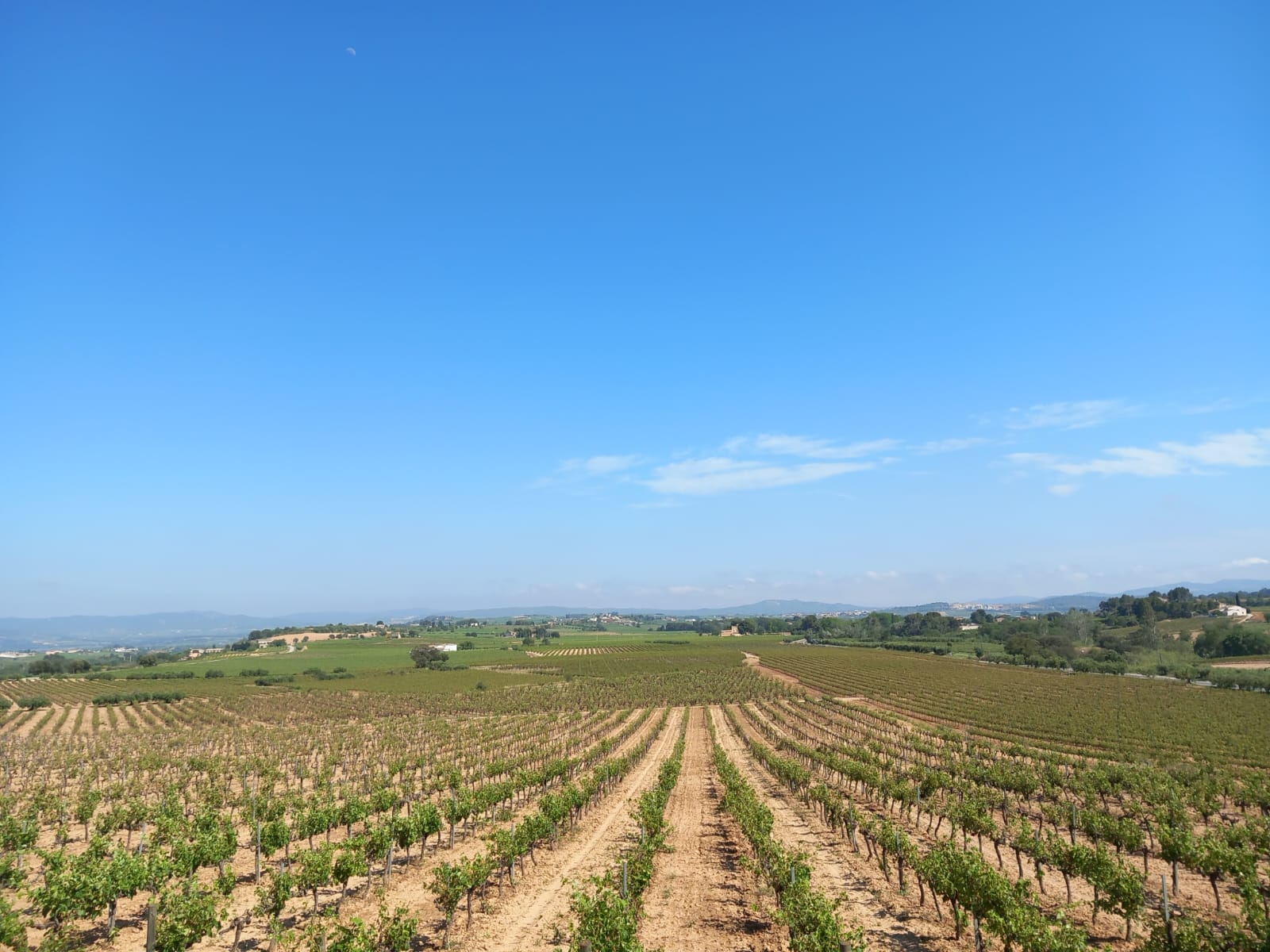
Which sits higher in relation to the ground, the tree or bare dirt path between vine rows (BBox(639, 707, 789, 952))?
bare dirt path between vine rows (BBox(639, 707, 789, 952))

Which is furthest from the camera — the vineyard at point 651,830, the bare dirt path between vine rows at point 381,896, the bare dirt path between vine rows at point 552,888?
the bare dirt path between vine rows at point 381,896

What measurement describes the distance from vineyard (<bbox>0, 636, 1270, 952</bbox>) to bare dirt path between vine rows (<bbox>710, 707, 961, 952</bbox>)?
122 millimetres

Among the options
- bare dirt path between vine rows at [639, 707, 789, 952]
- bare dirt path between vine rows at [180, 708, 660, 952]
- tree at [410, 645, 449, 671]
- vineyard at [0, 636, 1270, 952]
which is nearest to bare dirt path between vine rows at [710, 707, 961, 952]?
vineyard at [0, 636, 1270, 952]

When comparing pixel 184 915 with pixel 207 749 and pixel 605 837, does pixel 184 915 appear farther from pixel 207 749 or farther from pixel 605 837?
pixel 207 749

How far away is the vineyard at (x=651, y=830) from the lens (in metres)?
16.5

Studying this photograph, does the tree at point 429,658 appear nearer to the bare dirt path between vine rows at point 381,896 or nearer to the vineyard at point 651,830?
the vineyard at point 651,830

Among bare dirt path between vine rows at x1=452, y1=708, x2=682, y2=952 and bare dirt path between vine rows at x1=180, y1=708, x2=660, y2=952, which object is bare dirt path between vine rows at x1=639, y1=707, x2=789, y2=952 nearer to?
bare dirt path between vine rows at x1=452, y1=708, x2=682, y2=952

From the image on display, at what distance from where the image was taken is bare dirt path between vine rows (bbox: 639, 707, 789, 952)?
17172 mm

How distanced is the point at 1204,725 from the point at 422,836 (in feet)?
223

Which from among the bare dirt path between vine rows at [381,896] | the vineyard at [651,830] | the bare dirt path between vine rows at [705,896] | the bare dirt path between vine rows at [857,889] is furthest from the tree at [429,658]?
the bare dirt path between vine rows at [857,889]

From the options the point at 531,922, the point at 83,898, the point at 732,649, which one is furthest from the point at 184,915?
the point at 732,649

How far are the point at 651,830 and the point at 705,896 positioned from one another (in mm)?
3559

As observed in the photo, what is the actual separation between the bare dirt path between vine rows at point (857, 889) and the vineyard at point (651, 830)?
12cm

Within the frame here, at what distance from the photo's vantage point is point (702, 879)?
70.9ft
